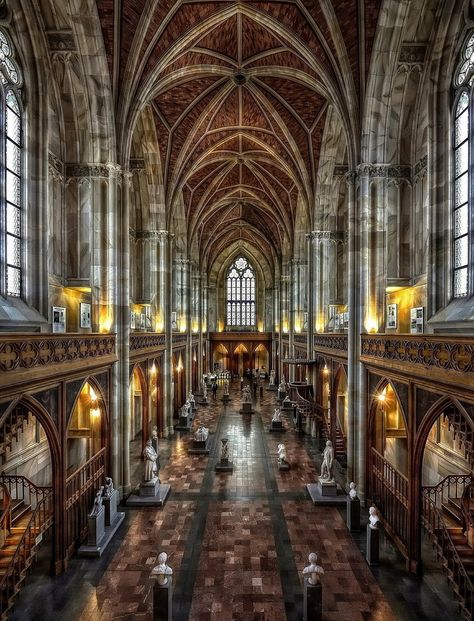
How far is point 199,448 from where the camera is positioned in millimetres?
17312

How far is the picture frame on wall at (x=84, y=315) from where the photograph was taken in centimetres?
1379

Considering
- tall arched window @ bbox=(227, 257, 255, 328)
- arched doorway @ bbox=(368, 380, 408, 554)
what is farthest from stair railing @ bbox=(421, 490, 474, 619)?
tall arched window @ bbox=(227, 257, 255, 328)

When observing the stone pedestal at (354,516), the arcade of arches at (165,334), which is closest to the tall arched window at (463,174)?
the arcade of arches at (165,334)

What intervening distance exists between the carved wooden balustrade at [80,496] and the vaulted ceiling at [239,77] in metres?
10.4

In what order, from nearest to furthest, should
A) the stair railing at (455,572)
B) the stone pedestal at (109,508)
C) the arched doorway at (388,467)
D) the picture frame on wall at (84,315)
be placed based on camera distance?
the stair railing at (455,572), the arched doorway at (388,467), the stone pedestal at (109,508), the picture frame on wall at (84,315)

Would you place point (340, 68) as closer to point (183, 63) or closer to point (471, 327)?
point (183, 63)

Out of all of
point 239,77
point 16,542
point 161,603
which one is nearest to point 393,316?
point 161,603

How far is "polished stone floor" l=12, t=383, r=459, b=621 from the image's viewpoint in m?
7.45

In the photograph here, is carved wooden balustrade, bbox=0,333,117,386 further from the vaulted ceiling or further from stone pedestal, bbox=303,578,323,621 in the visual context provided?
the vaulted ceiling

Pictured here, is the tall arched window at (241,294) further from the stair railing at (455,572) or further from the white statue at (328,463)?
the stair railing at (455,572)

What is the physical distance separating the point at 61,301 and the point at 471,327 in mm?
12331

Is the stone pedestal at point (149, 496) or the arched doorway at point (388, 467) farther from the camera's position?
the stone pedestal at point (149, 496)

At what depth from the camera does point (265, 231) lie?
3775cm

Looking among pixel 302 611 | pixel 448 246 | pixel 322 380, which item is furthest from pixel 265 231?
pixel 302 611
